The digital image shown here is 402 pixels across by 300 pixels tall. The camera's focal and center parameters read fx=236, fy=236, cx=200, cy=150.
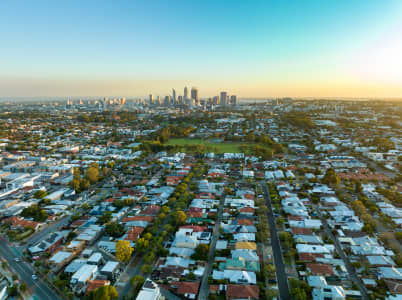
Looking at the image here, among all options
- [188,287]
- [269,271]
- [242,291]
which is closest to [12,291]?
[188,287]

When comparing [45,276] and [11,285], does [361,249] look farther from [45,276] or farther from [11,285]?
[11,285]

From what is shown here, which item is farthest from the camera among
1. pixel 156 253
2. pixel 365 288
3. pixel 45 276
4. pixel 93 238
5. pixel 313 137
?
pixel 313 137

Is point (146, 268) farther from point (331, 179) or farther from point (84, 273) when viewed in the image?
point (331, 179)

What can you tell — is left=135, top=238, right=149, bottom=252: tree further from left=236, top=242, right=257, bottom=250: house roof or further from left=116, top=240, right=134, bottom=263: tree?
left=236, top=242, right=257, bottom=250: house roof

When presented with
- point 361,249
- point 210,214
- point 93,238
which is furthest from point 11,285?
point 361,249

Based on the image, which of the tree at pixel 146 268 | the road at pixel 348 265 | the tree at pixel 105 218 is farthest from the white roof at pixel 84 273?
the road at pixel 348 265

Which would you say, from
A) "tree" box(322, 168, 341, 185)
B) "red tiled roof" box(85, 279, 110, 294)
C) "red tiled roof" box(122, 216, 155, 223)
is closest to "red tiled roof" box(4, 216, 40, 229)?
"red tiled roof" box(122, 216, 155, 223)
